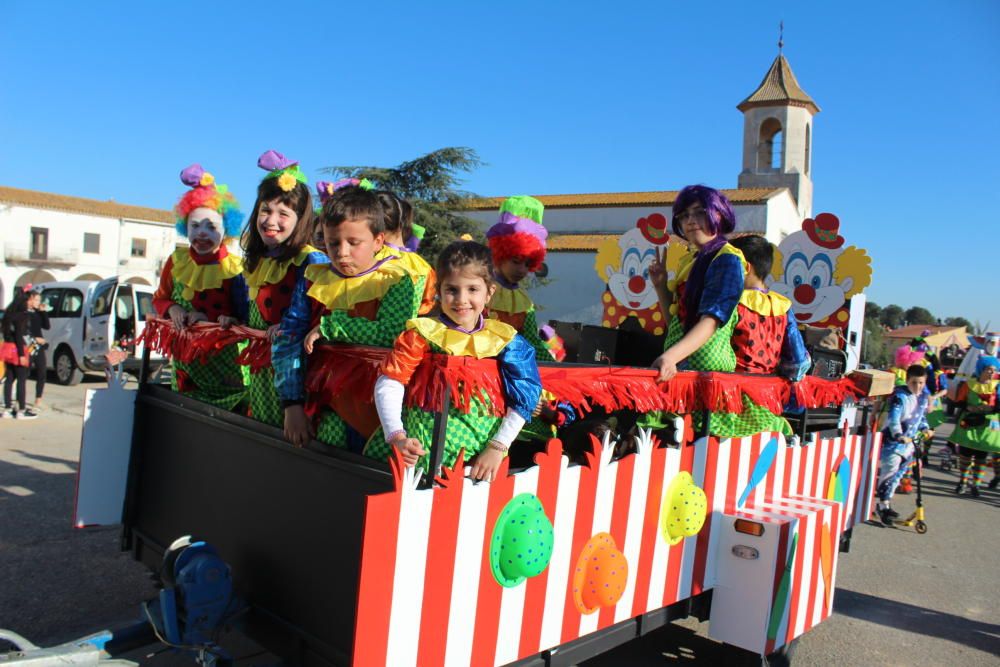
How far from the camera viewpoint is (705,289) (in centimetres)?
320

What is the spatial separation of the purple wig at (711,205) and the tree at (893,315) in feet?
378

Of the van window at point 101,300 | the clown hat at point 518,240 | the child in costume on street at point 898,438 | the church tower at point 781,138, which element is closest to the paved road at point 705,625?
the child in costume on street at point 898,438

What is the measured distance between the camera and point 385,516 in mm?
1796

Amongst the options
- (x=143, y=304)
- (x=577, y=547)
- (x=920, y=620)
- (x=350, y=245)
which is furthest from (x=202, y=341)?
(x=143, y=304)

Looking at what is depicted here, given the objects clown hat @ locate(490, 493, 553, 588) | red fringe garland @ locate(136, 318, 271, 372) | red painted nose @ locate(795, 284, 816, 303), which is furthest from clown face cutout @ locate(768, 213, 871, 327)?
red fringe garland @ locate(136, 318, 271, 372)

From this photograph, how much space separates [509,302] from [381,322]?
131 centimetres

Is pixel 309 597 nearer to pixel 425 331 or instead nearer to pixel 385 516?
pixel 385 516

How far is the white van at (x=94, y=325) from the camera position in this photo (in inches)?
514

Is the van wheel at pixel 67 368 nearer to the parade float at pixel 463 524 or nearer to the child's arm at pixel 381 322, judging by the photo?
the parade float at pixel 463 524

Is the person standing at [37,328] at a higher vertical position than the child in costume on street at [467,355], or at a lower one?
lower

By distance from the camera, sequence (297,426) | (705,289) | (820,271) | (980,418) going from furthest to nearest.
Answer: (980,418), (820,271), (705,289), (297,426)

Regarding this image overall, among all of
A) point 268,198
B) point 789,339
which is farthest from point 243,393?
point 789,339

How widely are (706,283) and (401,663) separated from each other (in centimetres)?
210

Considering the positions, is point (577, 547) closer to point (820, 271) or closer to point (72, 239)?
point (820, 271)
